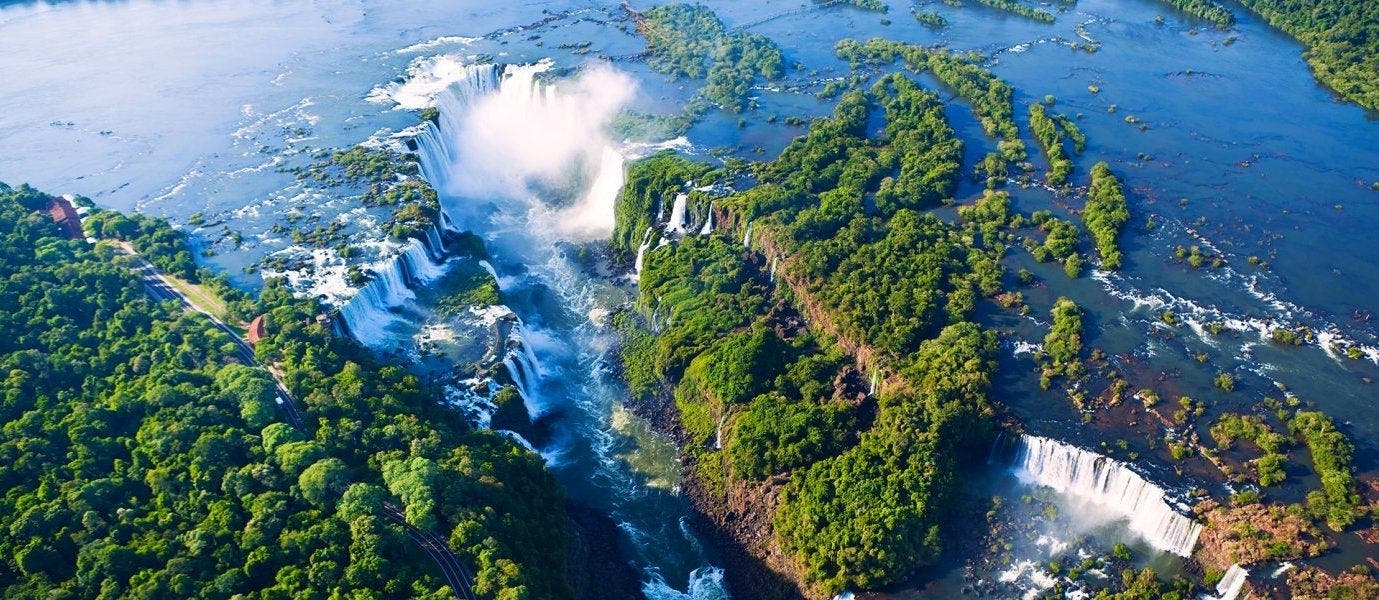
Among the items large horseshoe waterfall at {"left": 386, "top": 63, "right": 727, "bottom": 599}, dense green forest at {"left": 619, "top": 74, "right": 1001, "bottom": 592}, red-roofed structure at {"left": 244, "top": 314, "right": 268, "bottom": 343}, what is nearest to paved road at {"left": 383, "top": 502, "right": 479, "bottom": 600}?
large horseshoe waterfall at {"left": 386, "top": 63, "right": 727, "bottom": 599}

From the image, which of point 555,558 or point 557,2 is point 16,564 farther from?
point 557,2

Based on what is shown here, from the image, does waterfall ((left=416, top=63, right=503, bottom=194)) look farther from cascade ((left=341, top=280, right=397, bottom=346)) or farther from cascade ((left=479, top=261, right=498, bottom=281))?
cascade ((left=341, top=280, right=397, bottom=346))

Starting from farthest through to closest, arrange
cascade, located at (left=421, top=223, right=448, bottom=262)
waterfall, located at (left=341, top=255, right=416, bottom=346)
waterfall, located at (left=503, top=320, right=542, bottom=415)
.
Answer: cascade, located at (left=421, top=223, right=448, bottom=262), waterfall, located at (left=341, top=255, right=416, bottom=346), waterfall, located at (left=503, top=320, right=542, bottom=415)

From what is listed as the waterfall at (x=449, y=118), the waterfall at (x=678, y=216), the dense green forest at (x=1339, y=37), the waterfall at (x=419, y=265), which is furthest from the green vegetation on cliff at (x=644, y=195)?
the dense green forest at (x=1339, y=37)

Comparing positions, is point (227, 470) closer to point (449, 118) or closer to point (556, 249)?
A: point (556, 249)

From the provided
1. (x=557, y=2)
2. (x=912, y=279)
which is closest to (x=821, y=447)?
(x=912, y=279)

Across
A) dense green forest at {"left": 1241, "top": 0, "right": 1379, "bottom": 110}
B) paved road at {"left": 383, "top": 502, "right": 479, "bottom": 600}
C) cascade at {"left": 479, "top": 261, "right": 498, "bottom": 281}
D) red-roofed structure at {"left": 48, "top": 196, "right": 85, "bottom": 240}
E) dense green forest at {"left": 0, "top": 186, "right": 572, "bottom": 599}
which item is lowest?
paved road at {"left": 383, "top": 502, "right": 479, "bottom": 600}
